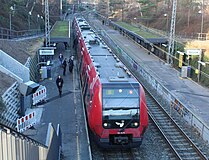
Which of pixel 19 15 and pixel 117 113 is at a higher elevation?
pixel 19 15

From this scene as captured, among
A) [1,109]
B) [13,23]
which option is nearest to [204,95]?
[1,109]

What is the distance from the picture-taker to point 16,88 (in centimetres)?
1727

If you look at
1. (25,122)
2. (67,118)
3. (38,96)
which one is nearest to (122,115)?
(25,122)

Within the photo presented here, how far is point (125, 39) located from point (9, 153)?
163ft

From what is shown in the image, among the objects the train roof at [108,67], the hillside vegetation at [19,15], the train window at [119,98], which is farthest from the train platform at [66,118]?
the hillside vegetation at [19,15]

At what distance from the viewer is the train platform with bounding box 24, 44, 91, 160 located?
13.7 m

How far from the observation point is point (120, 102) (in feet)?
41.7

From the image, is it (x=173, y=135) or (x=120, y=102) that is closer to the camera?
(x=120, y=102)

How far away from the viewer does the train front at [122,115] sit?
41.4 feet

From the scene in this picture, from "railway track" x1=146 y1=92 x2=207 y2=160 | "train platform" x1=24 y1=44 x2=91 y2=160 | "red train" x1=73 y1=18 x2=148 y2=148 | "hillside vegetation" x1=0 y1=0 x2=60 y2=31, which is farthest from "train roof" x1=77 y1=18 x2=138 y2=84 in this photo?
"hillside vegetation" x1=0 y1=0 x2=60 y2=31

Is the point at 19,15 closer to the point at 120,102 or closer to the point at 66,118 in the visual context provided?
the point at 66,118

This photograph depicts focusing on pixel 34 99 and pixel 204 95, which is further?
pixel 204 95

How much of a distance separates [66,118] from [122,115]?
5178mm

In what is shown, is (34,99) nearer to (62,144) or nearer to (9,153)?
(62,144)
